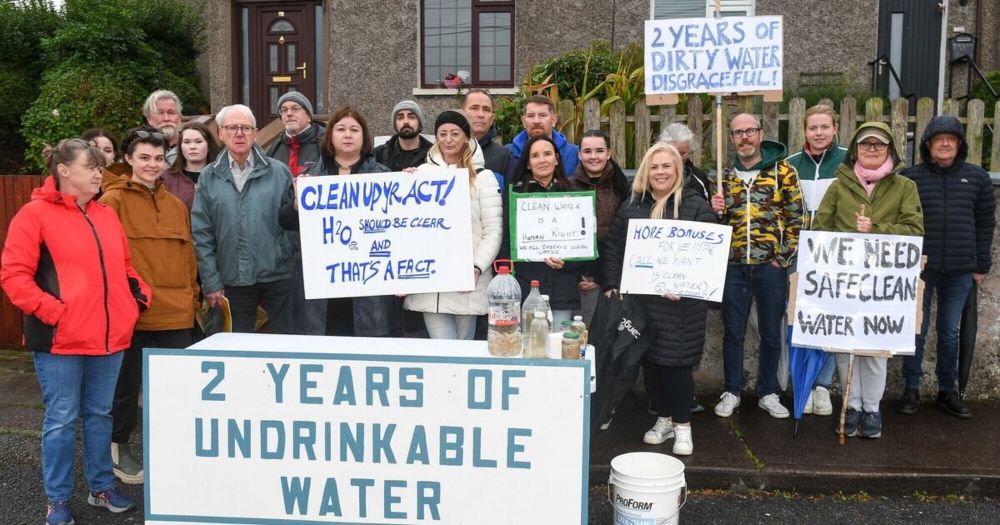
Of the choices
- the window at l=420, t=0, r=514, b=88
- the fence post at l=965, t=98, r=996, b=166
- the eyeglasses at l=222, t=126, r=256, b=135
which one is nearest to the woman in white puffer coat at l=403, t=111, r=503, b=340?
the eyeglasses at l=222, t=126, r=256, b=135

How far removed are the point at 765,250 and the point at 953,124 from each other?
1.43 metres

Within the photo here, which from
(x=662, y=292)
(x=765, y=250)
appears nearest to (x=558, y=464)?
(x=662, y=292)

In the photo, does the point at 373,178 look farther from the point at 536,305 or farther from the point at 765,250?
the point at 765,250

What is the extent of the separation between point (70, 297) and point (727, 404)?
4.11m

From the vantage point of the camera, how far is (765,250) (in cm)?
534

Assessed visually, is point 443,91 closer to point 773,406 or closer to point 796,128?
point 796,128

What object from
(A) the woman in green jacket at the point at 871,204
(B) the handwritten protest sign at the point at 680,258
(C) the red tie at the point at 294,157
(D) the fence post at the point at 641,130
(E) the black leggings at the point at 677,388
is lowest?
(E) the black leggings at the point at 677,388

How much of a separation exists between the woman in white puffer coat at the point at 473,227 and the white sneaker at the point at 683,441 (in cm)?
138

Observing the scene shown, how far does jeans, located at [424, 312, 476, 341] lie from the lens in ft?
16.4

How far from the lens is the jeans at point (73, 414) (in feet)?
13.3

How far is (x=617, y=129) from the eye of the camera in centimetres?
664

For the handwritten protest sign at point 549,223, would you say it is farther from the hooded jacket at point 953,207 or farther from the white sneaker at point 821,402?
the hooded jacket at point 953,207

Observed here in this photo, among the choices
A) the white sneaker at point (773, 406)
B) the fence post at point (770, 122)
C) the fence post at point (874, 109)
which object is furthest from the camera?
the fence post at point (770, 122)

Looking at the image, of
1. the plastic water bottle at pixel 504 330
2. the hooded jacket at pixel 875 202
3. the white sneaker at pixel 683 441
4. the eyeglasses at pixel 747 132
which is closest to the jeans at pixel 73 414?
the plastic water bottle at pixel 504 330
